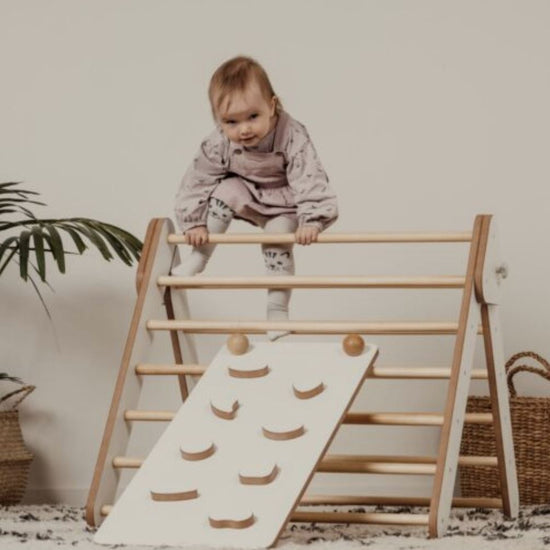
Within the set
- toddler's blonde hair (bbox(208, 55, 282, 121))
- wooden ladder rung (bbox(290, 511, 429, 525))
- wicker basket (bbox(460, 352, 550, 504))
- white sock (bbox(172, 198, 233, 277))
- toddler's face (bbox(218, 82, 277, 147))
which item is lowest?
wicker basket (bbox(460, 352, 550, 504))

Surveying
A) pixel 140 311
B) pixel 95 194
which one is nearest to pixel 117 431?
pixel 140 311

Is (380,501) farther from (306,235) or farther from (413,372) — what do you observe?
(306,235)

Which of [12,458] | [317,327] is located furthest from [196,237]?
[12,458]

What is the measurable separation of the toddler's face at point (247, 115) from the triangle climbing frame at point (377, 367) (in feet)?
0.77

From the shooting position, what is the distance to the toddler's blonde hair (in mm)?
2531

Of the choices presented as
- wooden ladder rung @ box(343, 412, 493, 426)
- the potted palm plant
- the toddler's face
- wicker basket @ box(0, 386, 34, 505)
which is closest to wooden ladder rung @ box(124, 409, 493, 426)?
wooden ladder rung @ box(343, 412, 493, 426)

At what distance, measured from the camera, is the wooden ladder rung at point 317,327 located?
239 centimetres

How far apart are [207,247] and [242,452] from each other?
0.64 m

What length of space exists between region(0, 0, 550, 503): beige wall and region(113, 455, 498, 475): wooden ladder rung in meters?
0.96

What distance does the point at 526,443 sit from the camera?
3.20 m

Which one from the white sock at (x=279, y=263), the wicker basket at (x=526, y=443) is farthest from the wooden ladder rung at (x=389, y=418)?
the wicker basket at (x=526, y=443)

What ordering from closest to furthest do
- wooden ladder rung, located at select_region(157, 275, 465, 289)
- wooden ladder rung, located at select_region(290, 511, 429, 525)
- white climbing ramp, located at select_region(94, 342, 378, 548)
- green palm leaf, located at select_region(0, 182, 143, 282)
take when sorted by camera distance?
1. white climbing ramp, located at select_region(94, 342, 378, 548)
2. wooden ladder rung, located at select_region(290, 511, 429, 525)
3. wooden ladder rung, located at select_region(157, 275, 465, 289)
4. green palm leaf, located at select_region(0, 182, 143, 282)

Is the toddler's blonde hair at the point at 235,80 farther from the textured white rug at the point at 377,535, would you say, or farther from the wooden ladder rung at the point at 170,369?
the textured white rug at the point at 377,535

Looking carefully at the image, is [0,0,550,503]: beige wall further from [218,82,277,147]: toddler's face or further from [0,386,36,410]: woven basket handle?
[218,82,277,147]: toddler's face
